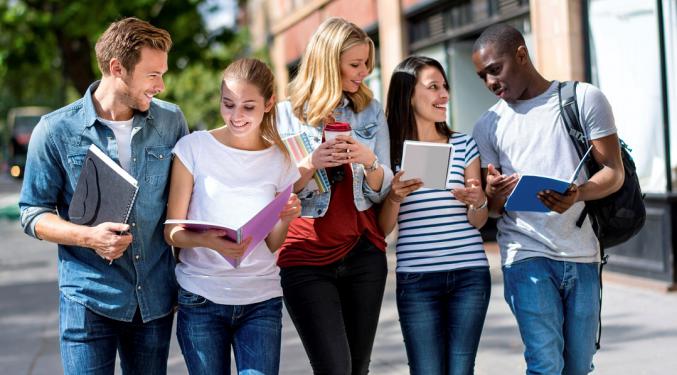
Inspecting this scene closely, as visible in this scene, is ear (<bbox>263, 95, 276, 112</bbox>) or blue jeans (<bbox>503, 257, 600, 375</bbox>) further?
blue jeans (<bbox>503, 257, 600, 375</bbox>)

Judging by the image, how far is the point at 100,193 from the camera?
324 cm

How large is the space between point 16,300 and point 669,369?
6864mm

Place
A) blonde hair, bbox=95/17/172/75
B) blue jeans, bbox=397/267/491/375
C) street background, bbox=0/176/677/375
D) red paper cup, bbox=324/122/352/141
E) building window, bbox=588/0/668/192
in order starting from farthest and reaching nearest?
building window, bbox=588/0/668/192, street background, bbox=0/176/677/375, blue jeans, bbox=397/267/491/375, red paper cup, bbox=324/122/352/141, blonde hair, bbox=95/17/172/75

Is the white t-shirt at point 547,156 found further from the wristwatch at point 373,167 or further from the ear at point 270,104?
the ear at point 270,104

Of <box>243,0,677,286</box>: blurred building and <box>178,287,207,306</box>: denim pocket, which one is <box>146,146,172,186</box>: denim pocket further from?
<box>243,0,677,286</box>: blurred building

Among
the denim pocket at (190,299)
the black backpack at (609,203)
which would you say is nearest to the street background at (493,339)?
the black backpack at (609,203)

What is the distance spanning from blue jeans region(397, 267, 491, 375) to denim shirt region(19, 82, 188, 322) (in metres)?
1.09

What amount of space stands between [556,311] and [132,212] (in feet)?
5.89

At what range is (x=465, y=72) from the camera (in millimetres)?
12062

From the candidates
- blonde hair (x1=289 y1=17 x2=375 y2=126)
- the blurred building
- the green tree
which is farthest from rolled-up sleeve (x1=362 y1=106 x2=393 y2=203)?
the green tree

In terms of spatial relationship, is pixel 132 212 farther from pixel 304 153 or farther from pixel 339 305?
pixel 339 305

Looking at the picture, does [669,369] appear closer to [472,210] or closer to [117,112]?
[472,210]

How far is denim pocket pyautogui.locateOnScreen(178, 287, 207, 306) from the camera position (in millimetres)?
3445

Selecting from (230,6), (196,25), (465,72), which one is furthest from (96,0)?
(465,72)
